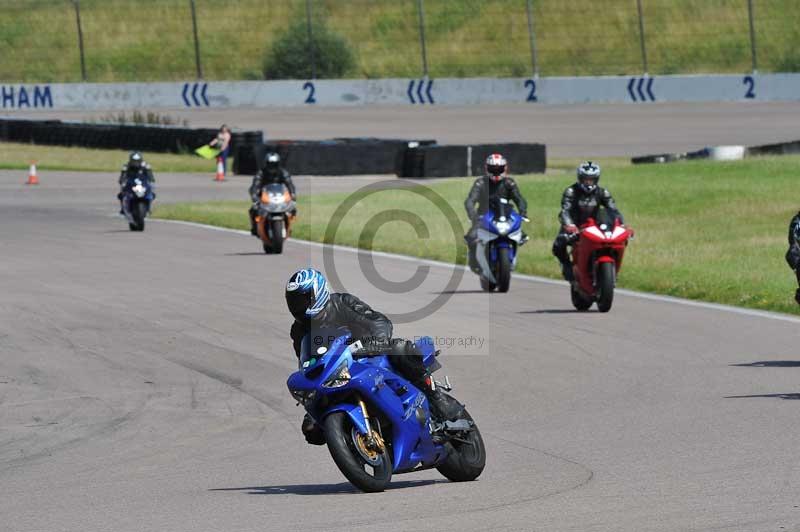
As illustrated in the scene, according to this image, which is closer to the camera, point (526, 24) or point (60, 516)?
point (60, 516)

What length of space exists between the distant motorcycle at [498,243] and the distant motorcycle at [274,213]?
5.45 meters

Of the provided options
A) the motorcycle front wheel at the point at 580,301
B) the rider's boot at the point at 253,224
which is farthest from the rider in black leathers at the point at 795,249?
the rider's boot at the point at 253,224

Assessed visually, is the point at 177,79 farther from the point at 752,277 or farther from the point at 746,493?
the point at 746,493

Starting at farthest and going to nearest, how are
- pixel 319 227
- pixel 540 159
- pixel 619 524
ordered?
pixel 540 159
pixel 319 227
pixel 619 524

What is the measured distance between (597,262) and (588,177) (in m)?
1.08

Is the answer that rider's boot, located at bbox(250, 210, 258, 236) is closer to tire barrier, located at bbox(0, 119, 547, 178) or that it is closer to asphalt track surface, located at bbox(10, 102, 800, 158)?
tire barrier, located at bbox(0, 119, 547, 178)

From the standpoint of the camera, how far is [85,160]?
47.4m

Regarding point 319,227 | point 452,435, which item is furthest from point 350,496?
point 319,227

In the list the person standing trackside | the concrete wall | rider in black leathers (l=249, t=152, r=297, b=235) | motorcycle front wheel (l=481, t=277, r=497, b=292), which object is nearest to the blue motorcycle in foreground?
motorcycle front wheel (l=481, t=277, r=497, b=292)

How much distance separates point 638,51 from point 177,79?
18725 mm

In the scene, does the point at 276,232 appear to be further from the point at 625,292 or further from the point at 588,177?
the point at 588,177

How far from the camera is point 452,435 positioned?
8.52 m

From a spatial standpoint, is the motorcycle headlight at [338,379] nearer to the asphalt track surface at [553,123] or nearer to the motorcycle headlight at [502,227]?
the motorcycle headlight at [502,227]

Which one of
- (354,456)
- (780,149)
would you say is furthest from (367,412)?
(780,149)
